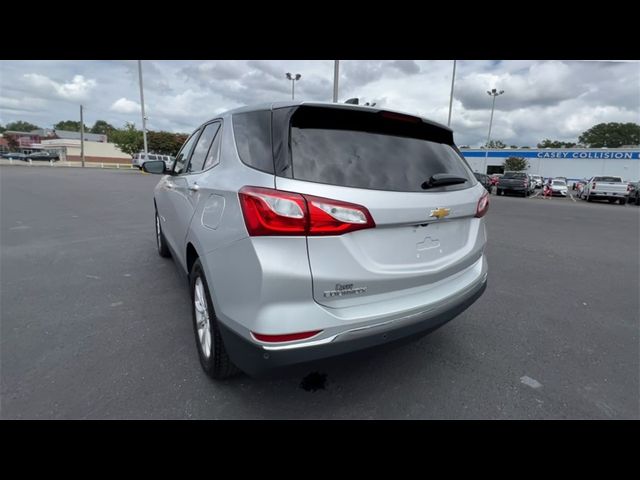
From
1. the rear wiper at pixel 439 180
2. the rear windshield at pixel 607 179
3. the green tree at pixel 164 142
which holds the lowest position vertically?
the rear wiper at pixel 439 180

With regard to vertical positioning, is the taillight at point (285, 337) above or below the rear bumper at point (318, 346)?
above

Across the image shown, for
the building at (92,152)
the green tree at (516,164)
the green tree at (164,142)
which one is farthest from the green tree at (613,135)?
the building at (92,152)

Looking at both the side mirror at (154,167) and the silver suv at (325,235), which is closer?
the silver suv at (325,235)

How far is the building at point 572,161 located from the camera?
44.9 m

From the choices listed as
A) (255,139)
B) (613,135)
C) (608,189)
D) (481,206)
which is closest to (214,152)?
(255,139)

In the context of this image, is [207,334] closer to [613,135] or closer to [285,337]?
[285,337]

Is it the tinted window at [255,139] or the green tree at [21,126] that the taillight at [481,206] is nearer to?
the tinted window at [255,139]

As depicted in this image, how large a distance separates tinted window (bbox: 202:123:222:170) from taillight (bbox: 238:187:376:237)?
3.10ft

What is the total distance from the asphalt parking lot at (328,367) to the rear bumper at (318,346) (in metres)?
0.16

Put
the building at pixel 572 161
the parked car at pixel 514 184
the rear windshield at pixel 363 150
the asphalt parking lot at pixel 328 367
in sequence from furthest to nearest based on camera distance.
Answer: the building at pixel 572 161 < the parked car at pixel 514 184 < the asphalt parking lot at pixel 328 367 < the rear windshield at pixel 363 150

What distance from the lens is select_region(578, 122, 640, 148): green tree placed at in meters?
80.1

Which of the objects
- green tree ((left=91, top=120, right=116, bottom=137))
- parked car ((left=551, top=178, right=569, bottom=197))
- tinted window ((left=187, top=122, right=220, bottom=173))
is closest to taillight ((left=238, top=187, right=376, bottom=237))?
tinted window ((left=187, top=122, right=220, bottom=173))

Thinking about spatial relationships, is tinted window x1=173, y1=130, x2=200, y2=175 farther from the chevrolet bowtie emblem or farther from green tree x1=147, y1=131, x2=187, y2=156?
green tree x1=147, y1=131, x2=187, y2=156

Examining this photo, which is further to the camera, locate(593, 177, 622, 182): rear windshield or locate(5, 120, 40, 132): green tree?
locate(5, 120, 40, 132): green tree
